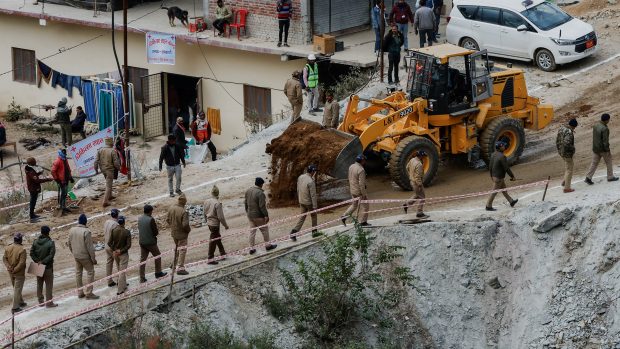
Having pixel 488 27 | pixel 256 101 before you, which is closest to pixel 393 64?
pixel 488 27

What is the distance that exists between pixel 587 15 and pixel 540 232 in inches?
534

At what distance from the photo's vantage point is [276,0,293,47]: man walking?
31.5 metres

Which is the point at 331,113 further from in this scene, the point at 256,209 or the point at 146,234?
the point at 146,234

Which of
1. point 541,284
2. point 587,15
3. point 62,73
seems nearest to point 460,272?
point 541,284

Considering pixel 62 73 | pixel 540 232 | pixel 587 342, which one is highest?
pixel 62 73

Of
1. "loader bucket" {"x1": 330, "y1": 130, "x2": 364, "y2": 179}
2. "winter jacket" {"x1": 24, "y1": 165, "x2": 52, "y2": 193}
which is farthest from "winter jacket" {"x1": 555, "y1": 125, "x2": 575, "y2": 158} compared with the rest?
"winter jacket" {"x1": 24, "y1": 165, "x2": 52, "y2": 193}

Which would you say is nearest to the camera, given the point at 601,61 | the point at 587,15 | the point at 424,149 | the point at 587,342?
the point at 587,342

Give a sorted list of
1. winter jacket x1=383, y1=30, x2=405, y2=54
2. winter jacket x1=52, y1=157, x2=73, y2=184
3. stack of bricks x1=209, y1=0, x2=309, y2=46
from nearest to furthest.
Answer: winter jacket x1=52, y1=157, x2=73, y2=184, winter jacket x1=383, y1=30, x2=405, y2=54, stack of bricks x1=209, y1=0, x2=309, y2=46

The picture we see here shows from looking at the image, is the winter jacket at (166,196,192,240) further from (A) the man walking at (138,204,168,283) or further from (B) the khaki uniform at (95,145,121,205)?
(B) the khaki uniform at (95,145,121,205)

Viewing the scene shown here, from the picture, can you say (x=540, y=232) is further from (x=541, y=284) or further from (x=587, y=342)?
(x=587, y=342)

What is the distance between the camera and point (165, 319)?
62.6ft

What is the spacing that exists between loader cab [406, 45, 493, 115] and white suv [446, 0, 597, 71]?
5478 millimetres

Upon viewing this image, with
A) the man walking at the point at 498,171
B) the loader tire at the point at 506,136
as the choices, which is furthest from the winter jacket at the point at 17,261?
the loader tire at the point at 506,136

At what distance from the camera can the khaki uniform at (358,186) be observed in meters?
21.0
